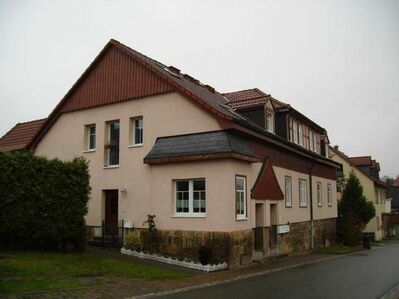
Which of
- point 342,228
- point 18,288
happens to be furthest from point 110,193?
point 342,228

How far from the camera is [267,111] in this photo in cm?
2300

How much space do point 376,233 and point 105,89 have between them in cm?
3650

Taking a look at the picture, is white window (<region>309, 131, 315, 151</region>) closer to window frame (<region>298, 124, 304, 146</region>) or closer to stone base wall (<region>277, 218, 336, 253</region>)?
window frame (<region>298, 124, 304, 146</region>)

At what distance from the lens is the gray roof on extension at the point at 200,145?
56.9 ft

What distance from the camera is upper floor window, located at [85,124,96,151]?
23.1 metres

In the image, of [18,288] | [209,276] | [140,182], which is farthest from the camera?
[140,182]

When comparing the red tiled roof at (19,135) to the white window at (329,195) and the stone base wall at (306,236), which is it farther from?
the white window at (329,195)

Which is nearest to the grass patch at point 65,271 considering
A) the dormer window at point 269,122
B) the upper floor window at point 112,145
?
the upper floor window at point 112,145

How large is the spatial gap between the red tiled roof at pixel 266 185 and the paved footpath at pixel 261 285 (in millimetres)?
3082

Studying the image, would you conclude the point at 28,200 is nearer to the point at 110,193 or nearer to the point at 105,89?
the point at 110,193

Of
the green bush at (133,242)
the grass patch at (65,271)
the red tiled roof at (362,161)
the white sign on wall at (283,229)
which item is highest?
the red tiled roof at (362,161)

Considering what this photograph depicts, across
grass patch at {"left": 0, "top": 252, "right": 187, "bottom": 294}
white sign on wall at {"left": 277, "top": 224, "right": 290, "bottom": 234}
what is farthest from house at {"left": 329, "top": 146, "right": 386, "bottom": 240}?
grass patch at {"left": 0, "top": 252, "right": 187, "bottom": 294}

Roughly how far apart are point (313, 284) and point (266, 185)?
24.1ft

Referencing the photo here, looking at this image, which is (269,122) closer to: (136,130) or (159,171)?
(136,130)
